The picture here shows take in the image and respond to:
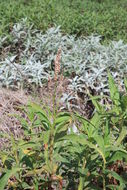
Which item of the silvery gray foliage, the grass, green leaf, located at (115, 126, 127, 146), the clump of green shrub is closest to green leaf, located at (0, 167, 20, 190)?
the clump of green shrub

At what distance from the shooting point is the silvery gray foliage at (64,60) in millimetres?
4148

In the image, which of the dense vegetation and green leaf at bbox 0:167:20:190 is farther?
the dense vegetation

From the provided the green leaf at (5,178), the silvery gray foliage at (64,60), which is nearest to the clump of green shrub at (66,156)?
the green leaf at (5,178)

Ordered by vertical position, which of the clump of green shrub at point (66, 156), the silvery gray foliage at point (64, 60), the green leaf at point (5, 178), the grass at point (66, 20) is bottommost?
the green leaf at point (5, 178)

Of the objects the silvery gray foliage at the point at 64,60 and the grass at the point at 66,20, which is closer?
the silvery gray foliage at the point at 64,60

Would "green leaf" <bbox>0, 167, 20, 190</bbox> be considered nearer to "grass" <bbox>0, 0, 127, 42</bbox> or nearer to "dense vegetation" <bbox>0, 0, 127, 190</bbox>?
"dense vegetation" <bbox>0, 0, 127, 190</bbox>

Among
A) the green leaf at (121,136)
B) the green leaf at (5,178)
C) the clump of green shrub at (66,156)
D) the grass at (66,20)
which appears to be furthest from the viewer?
the grass at (66,20)

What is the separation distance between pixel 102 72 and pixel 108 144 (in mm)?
1894

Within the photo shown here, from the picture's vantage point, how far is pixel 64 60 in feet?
14.4

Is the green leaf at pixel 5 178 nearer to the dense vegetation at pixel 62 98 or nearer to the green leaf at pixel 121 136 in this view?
the dense vegetation at pixel 62 98

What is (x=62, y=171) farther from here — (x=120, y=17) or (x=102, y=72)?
(x=120, y=17)

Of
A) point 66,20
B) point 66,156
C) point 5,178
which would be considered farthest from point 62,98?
point 66,20

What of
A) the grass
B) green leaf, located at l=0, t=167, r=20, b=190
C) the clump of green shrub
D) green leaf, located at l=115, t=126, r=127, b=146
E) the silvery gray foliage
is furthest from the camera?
the grass

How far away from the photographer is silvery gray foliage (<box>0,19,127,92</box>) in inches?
163
